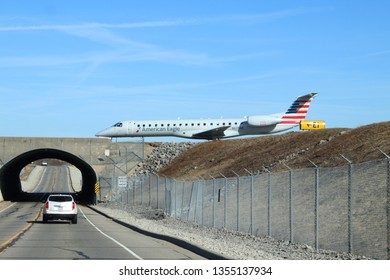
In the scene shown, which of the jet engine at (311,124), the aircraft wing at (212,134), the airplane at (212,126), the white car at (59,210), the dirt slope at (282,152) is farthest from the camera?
the aircraft wing at (212,134)

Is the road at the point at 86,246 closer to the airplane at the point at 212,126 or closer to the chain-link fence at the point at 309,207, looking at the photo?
the chain-link fence at the point at 309,207

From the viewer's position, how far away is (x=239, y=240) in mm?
23328

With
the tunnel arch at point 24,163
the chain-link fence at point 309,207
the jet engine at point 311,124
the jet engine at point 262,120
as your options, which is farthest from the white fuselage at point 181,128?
the chain-link fence at point 309,207

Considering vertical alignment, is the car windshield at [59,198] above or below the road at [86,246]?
above

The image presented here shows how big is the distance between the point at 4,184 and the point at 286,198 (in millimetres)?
64331

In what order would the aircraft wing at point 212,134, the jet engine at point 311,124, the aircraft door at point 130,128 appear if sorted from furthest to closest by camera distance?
the aircraft wing at point 212,134
the aircraft door at point 130,128
the jet engine at point 311,124

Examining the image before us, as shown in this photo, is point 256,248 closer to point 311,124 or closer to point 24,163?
point 311,124

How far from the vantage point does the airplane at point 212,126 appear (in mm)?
79688

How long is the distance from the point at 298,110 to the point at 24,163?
3863cm

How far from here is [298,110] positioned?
80.6m

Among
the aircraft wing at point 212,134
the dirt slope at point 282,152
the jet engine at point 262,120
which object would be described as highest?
the jet engine at point 262,120

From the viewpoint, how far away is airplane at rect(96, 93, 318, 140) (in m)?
79.7

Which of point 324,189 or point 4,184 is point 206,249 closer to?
point 324,189

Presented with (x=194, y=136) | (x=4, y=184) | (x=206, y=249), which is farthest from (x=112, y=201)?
(x=206, y=249)
